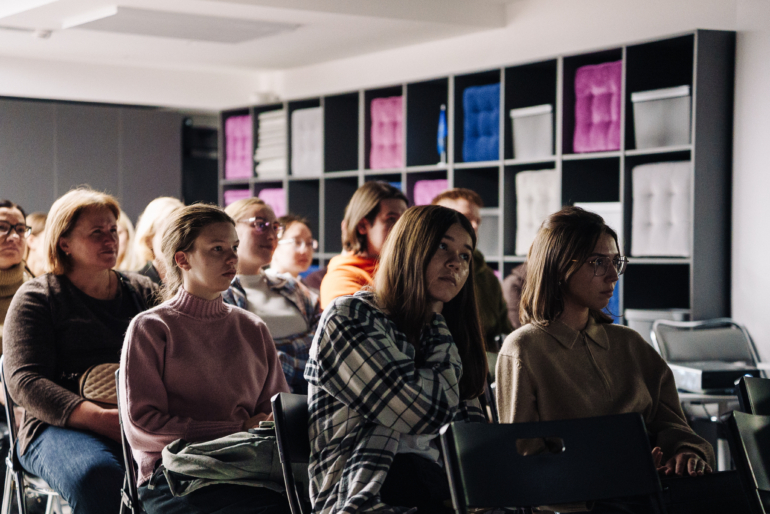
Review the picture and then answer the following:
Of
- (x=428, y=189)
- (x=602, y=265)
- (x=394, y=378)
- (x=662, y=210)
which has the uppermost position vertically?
(x=428, y=189)

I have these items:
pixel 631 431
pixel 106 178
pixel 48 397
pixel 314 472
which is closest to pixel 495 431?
pixel 631 431

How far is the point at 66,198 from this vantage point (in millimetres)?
2740

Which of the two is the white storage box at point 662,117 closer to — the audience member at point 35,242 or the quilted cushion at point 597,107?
the quilted cushion at point 597,107

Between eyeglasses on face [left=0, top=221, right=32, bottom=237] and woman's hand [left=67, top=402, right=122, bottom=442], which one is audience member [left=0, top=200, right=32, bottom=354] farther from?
woman's hand [left=67, top=402, right=122, bottom=442]

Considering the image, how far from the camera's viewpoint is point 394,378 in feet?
6.07

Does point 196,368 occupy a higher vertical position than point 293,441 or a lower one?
higher

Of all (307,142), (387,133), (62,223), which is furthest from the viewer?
(307,142)

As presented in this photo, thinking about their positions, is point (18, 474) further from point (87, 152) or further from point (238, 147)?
point (87, 152)

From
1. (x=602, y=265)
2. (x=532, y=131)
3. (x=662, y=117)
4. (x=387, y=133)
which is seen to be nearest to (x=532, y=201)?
(x=532, y=131)

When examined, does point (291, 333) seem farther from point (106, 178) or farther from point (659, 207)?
point (106, 178)

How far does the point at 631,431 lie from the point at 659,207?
2495mm

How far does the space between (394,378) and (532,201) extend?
292 cm

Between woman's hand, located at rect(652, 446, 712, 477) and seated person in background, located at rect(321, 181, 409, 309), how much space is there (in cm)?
138

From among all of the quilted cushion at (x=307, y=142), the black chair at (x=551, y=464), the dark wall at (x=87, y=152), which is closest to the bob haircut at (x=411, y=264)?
the black chair at (x=551, y=464)
